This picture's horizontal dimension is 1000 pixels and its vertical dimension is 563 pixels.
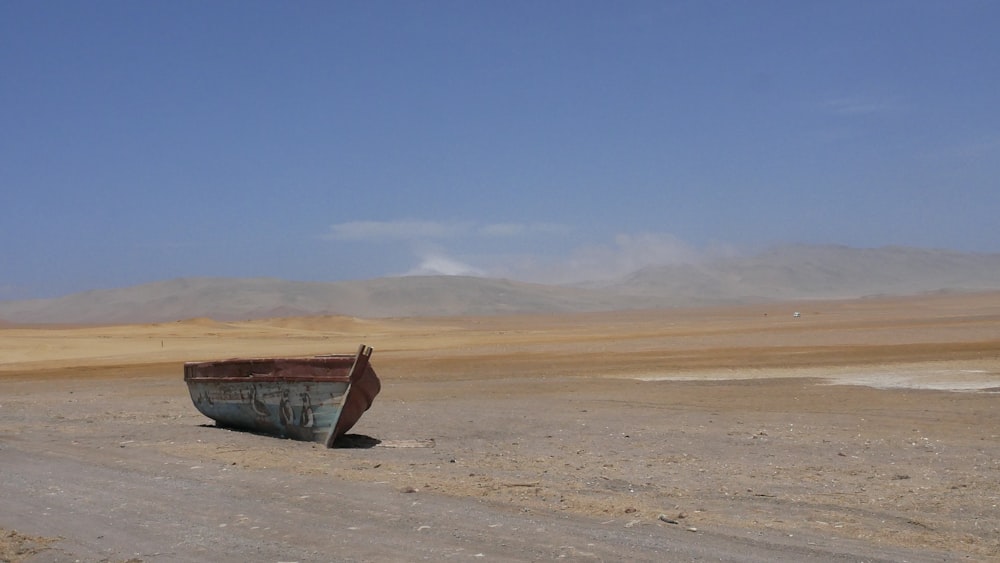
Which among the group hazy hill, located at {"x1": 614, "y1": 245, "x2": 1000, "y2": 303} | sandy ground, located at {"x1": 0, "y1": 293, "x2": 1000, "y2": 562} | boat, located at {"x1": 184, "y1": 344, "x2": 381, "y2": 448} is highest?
hazy hill, located at {"x1": 614, "y1": 245, "x2": 1000, "y2": 303}

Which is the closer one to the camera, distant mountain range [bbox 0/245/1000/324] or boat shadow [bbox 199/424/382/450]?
boat shadow [bbox 199/424/382/450]

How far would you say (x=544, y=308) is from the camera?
12469cm

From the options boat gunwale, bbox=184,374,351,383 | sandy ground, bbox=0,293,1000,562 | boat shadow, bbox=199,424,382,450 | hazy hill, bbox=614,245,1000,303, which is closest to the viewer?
sandy ground, bbox=0,293,1000,562

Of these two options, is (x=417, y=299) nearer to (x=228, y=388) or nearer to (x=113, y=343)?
(x=113, y=343)

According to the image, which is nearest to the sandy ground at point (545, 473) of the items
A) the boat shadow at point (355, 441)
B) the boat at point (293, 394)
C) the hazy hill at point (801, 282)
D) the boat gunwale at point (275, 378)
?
the boat shadow at point (355, 441)

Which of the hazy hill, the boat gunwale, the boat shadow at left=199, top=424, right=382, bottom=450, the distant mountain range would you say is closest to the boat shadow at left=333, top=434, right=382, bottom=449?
the boat shadow at left=199, top=424, right=382, bottom=450

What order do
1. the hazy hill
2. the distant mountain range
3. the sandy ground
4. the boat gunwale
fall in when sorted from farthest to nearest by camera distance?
the hazy hill < the distant mountain range < the boat gunwale < the sandy ground

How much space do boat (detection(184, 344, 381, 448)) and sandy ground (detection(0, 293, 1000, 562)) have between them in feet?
1.14

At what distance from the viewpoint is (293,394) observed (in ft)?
46.8

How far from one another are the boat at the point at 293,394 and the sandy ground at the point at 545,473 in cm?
35

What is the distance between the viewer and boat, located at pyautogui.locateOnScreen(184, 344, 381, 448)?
1373 cm

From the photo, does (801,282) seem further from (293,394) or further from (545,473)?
(545,473)

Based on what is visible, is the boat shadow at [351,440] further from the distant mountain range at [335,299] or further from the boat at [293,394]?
the distant mountain range at [335,299]

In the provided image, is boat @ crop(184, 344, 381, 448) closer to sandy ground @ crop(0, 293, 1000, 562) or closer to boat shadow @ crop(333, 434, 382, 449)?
boat shadow @ crop(333, 434, 382, 449)
